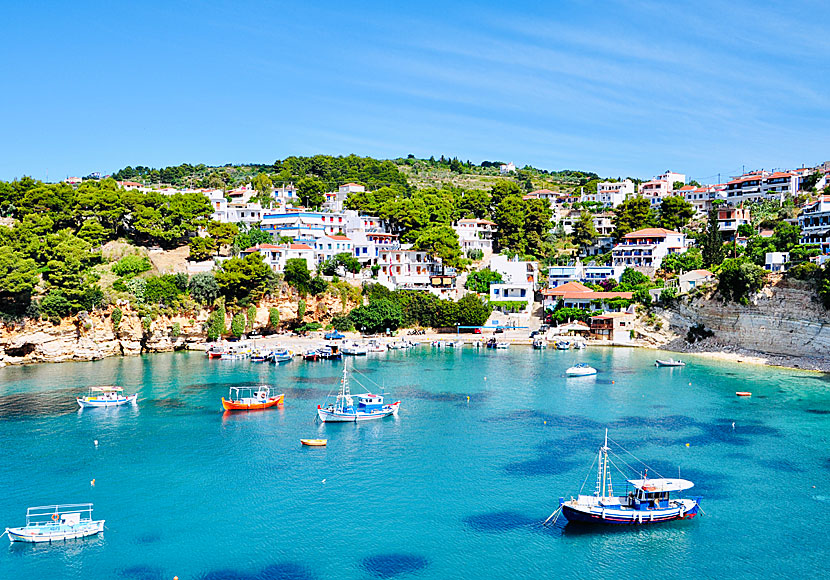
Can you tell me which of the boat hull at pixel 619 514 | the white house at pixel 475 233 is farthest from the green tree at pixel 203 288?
the boat hull at pixel 619 514

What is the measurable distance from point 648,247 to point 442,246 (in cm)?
2331

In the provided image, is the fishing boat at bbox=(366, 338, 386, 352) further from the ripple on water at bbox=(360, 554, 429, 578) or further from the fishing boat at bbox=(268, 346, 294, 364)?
the ripple on water at bbox=(360, 554, 429, 578)

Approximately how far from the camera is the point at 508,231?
90062 mm

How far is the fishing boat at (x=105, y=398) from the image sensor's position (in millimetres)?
42406

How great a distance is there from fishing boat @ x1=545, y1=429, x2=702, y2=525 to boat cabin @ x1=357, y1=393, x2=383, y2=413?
16.3 m

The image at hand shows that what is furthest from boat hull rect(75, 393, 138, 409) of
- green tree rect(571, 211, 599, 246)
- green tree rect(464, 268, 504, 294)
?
green tree rect(571, 211, 599, 246)

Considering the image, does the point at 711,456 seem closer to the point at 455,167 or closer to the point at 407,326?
the point at 407,326

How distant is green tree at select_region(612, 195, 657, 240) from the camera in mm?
87250

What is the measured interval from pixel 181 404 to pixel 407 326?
33.9 meters

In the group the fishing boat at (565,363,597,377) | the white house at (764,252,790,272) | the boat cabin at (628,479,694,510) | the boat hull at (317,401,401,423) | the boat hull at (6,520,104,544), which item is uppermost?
the white house at (764,252,790,272)

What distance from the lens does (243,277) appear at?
65.8 m

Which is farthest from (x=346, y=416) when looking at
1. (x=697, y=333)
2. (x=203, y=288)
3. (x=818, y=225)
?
(x=818, y=225)

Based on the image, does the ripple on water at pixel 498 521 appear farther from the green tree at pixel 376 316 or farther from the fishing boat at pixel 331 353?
the green tree at pixel 376 316

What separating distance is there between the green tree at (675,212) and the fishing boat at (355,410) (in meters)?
58.8
